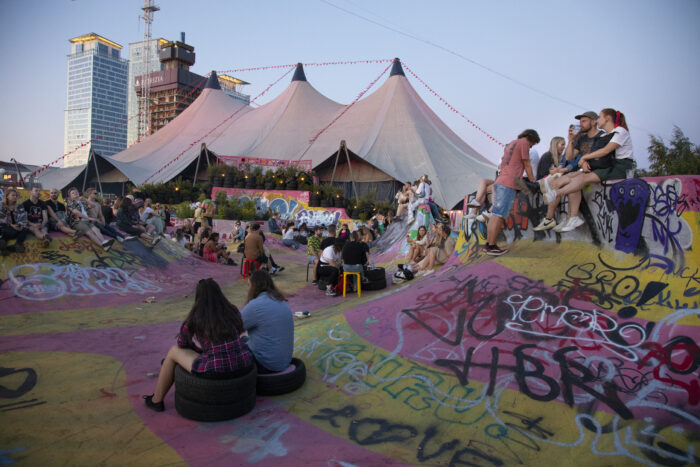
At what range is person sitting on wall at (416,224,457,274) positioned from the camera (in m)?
9.73

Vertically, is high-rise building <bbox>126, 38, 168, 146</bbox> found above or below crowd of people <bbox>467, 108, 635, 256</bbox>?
above

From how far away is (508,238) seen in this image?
673cm

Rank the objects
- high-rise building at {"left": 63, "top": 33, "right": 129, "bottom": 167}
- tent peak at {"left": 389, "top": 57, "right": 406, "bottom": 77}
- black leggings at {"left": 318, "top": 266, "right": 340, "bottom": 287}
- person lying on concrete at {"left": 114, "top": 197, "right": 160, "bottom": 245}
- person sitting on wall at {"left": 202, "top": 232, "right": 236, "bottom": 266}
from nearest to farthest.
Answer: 1. black leggings at {"left": 318, "top": 266, "right": 340, "bottom": 287}
2. person lying on concrete at {"left": 114, "top": 197, "right": 160, "bottom": 245}
3. person sitting on wall at {"left": 202, "top": 232, "right": 236, "bottom": 266}
4. tent peak at {"left": 389, "top": 57, "right": 406, "bottom": 77}
5. high-rise building at {"left": 63, "top": 33, "right": 129, "bottom": 167}

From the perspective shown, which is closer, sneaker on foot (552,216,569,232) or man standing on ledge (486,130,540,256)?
sneaker on foot (552,216,569,232)

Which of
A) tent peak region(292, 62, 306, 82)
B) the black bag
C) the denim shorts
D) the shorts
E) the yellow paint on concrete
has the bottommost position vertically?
the yellow paint on concrete

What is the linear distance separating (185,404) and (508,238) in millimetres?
5226

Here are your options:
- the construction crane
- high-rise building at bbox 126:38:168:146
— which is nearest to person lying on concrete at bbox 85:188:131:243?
the construction crane

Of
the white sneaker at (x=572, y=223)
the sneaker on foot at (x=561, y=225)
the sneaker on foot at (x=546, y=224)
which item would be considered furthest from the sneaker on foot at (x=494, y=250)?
the white sneaker at (x=572, y=223)

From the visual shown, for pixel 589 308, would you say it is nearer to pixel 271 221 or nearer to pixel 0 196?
pixel 0 196

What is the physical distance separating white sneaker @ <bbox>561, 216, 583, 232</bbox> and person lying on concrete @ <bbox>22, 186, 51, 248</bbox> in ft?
29.5

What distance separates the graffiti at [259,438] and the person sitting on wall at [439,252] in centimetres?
656

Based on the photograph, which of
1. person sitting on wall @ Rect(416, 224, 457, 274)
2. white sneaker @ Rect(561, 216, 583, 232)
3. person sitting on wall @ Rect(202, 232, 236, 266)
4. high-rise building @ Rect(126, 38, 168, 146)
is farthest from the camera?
high-rise building @ Rect(126, 38, 168, 146)

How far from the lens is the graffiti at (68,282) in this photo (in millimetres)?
7252

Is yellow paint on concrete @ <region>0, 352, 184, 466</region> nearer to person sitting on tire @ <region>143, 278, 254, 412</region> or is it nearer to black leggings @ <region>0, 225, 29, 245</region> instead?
person sitting on tire @ <region>143, 278, 254, 412</region>
